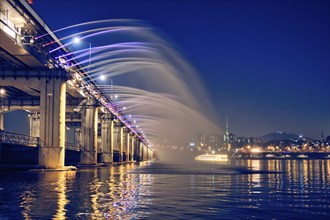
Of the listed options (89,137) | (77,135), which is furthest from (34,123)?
(77,135)

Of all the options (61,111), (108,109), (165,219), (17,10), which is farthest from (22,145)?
(108,109)

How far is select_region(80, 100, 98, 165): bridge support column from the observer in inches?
4055

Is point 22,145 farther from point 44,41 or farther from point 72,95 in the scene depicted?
point 72,95

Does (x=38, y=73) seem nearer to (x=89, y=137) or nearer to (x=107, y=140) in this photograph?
(x=89, y=137)

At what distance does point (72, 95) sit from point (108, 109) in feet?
85.6

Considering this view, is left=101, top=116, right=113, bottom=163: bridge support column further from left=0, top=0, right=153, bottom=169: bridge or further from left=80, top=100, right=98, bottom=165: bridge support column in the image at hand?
left=0, top=0, right=153, bottom=169: bridge

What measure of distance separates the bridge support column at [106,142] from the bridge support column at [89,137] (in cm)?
2543

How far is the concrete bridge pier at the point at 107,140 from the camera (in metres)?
130

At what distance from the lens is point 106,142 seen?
5197 inches

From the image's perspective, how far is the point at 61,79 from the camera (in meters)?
69.0

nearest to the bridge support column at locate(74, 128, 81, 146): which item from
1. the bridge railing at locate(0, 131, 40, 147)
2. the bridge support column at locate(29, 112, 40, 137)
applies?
the bridge support column at locate(29, 112, 40, 137)

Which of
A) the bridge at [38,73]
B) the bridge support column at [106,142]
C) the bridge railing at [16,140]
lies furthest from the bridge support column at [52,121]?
the bridge support column at [106,142]

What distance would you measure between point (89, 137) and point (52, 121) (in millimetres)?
34739

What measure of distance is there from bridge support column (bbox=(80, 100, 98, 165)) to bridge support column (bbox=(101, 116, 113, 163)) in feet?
83.4
